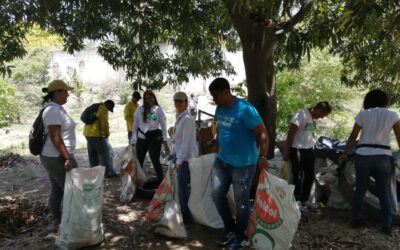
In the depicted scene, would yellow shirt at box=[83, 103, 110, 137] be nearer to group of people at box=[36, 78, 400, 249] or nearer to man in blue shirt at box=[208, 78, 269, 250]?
group of people at box=[36, 78, 400, 249]

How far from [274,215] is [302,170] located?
62.0 inches

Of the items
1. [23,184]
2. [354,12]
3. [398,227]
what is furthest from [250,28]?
[23,184]

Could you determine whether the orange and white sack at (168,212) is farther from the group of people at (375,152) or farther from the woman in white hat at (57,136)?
the group of people at (375,152)

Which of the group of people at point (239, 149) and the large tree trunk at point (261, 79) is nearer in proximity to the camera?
the group of people at point (239, 149)

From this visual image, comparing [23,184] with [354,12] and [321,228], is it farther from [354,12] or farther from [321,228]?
[354,12]

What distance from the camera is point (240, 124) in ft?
12.1

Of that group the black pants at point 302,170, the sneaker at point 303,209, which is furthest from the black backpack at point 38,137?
the sneaker at point 303,209

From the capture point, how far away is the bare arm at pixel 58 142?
3900 millimetres

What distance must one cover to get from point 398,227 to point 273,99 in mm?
2094

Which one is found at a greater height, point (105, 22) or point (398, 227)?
point (105, 22)

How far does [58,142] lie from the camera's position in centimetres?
392

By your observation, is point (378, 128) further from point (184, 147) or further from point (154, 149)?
point (154, 149)

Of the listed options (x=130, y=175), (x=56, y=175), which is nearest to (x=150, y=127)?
(x=130, y=175)

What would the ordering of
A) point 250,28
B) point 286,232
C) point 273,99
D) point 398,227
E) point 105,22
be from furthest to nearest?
point 105,22
point 273,99
point 250,28
point 398,227
point 286,232
